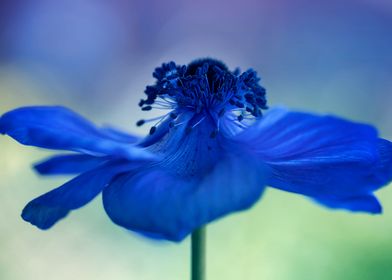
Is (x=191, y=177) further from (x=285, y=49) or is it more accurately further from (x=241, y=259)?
(x=285, y=49)

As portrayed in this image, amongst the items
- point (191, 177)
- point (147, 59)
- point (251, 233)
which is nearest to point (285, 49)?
point (147, 59)

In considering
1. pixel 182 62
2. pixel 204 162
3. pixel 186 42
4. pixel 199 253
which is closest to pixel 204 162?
pixel 204 162

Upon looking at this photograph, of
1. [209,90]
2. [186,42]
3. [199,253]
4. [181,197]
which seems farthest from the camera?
[186,42]

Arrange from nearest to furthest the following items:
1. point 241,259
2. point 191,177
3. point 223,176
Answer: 1. point 223,176
2. point 191,177
3. point 241,259

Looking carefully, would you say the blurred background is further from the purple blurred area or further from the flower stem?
the flower stem

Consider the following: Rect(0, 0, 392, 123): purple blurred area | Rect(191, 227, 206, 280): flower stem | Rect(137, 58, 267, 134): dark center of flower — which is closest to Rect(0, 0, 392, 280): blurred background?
Rect(0, 0, 392, 123): purple blurred area

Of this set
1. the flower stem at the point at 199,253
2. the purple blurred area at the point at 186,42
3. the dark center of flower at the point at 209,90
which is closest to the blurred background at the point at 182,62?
the purple blurred area at the point at 186,42

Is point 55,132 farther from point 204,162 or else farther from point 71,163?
point 204,162

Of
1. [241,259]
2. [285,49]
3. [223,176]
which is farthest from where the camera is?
[285,49]
